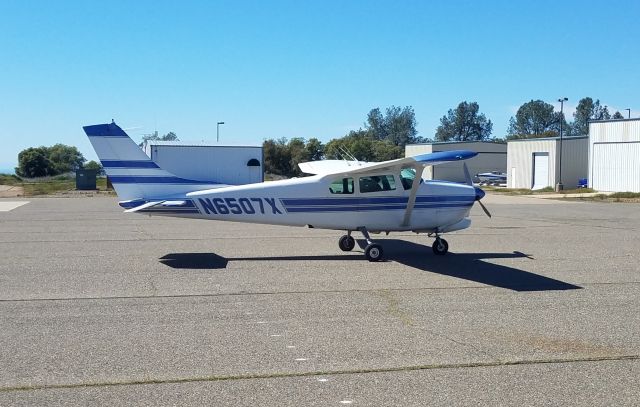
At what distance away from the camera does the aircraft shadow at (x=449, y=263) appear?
11164 millimetres

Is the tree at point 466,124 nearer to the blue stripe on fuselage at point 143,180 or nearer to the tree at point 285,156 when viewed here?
the tree at point 285,156

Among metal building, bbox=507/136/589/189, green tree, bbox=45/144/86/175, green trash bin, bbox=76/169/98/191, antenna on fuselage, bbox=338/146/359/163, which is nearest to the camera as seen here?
antenna on fuselage, bbox=338/146/359/163

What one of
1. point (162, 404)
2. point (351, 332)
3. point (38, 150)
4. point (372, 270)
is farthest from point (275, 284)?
point (38, 150)

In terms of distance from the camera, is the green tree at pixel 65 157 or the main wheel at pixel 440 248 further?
the green tree at pixel 65 157

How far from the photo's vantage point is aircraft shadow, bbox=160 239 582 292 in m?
11.2

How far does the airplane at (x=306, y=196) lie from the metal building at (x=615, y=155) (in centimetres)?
3512

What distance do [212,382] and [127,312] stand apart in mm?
3281

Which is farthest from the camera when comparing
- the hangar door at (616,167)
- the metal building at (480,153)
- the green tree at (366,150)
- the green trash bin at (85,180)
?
the green tree at (366,150)

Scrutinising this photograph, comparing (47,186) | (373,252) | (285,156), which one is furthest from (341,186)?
(285,156)

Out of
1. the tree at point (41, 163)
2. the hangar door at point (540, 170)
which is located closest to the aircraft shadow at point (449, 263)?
the hangar door at point (540, 170)

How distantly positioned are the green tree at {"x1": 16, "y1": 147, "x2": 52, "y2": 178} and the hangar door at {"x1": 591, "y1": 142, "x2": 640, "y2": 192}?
76.3 metres

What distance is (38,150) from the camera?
10044 centimetres

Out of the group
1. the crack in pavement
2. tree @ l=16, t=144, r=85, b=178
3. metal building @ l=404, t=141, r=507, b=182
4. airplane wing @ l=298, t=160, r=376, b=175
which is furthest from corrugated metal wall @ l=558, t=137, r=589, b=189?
tree @ l=16, t=144, r=85, b=178

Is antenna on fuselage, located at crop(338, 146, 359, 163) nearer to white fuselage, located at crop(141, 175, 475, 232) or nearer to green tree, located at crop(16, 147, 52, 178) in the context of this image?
white fuselage, located at crop(141, 175, 475, 232)
